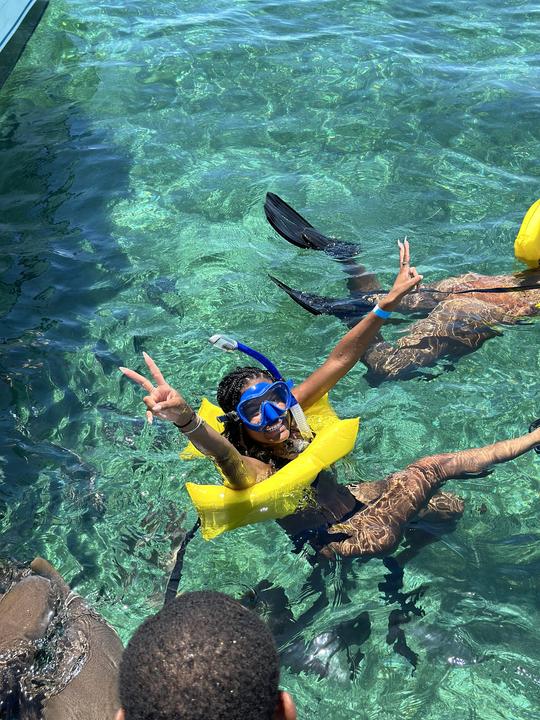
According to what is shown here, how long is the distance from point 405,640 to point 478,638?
318 millimetres

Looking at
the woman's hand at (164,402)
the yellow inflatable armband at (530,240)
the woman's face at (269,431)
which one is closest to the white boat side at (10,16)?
the yellow inflatable armband at (530,240)

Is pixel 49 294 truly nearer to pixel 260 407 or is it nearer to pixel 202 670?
pixel 260 407

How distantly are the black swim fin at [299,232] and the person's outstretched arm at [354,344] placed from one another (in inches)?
74.0

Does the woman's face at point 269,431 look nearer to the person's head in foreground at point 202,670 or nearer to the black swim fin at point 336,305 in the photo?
the black swim fin at point 336,305

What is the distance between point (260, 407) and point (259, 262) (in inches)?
105

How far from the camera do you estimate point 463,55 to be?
28.4 feet

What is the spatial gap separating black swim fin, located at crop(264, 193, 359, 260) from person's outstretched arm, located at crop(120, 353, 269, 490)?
2693 mm

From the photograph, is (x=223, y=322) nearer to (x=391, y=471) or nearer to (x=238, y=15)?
(x=391, y=471)

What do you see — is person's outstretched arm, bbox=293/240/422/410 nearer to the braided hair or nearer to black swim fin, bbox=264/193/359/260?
the braided hair

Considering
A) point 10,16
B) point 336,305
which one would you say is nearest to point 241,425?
point 336,305

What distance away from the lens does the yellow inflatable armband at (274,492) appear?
346 centimetres

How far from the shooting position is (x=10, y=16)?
8648mm

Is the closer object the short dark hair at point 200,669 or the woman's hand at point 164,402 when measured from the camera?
the short dark hair at point 200,669

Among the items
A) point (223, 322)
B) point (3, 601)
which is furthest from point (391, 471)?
point (3, 601)
